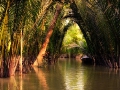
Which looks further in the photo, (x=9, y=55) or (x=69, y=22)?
(x=69, y=22)

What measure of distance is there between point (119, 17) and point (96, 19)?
239 cm

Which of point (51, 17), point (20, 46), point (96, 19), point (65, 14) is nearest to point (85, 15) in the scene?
point (96, 19)

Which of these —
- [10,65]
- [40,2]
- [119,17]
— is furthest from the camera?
[119,17]

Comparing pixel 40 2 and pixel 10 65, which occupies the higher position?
pixel 40 2

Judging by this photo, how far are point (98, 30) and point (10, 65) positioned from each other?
821 cm

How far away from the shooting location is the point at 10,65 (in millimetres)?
11531

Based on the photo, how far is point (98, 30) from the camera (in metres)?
18.5

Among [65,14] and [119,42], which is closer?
[119,42]

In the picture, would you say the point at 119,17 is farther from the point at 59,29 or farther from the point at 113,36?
the point at 59,29

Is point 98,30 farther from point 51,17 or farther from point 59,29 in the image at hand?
point 59,29

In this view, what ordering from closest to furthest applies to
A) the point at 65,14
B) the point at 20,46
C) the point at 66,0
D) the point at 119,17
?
the point at 20,46, the point at 119,17, the point at 66,0, the point at 65,14

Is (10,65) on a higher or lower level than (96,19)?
lower

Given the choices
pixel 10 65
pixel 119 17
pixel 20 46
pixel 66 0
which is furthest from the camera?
pixel 66 0

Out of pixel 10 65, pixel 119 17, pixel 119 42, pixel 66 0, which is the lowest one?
pixel 10 65
